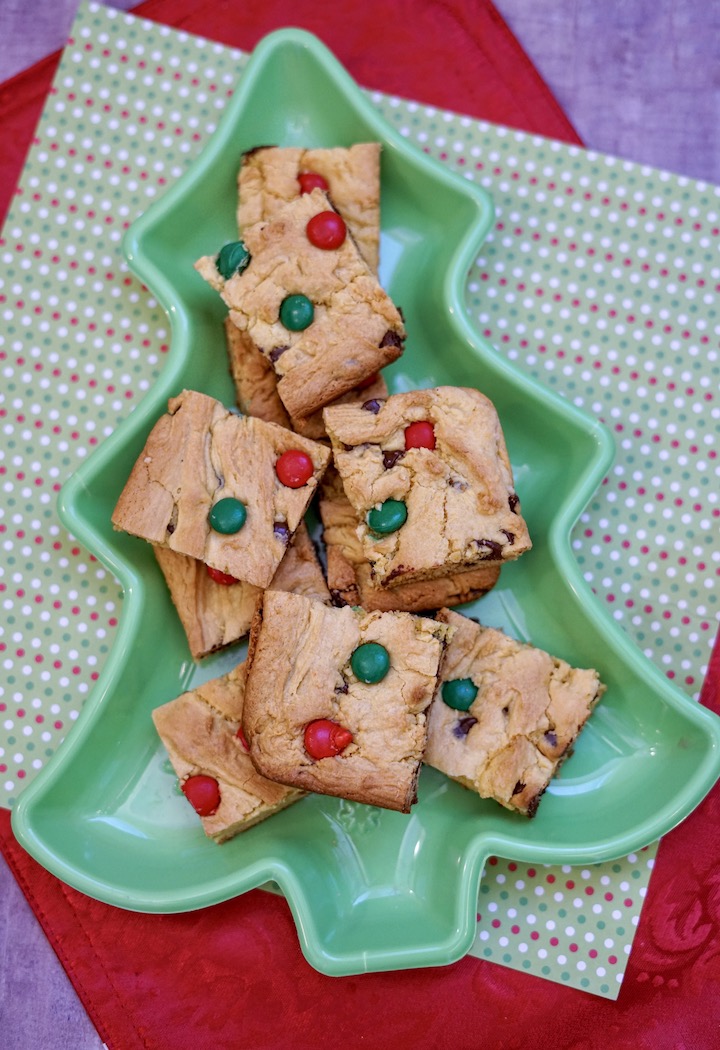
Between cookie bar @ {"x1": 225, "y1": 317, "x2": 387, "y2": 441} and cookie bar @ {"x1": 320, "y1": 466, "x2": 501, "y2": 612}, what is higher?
cookie bar @ {"x1": 225, "y1": 317, "x2": 387, "y2": 441}

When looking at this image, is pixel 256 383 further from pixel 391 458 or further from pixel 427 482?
pixel 427 482

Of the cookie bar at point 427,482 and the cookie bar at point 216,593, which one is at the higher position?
the cookie bar at point 427,482

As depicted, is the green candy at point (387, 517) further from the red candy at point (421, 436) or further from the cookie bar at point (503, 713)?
the cookie bar at point (503, 713)

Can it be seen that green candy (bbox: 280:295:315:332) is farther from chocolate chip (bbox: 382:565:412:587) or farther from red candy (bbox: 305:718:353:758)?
red candy (bbox: 305:718:353:758)

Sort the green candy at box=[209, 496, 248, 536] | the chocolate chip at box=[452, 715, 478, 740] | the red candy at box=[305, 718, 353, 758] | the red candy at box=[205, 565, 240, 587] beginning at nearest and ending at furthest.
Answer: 1. the red candy at box=[305, 718, 353, 758]
2. the green candy at box=[209, 496, 248, 536]
3. the chocolate chip at box=[452, 715, 478, 740]
4. the red candy at box=[205, 565, 240, 587]

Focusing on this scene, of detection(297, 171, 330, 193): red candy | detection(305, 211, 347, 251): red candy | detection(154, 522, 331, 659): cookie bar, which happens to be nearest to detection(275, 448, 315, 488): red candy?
detection(154, 522, 331, 659): cookie bar

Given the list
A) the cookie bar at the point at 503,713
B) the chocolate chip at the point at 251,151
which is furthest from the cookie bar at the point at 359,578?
the chocolate chip at the point at 251,151
